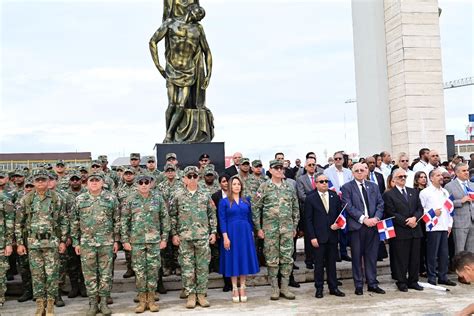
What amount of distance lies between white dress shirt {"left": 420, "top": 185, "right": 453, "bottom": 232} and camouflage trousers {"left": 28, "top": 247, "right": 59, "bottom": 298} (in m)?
4.99

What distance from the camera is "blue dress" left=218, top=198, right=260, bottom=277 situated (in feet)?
21.9

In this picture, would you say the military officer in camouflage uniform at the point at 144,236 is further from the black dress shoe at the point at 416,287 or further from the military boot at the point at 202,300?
the black dress shoe at the point at 416,287

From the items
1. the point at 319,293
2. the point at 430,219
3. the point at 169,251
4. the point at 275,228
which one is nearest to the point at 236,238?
the point at 275,228

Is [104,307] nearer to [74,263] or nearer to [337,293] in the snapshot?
[74,263]

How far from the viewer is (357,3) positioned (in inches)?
585

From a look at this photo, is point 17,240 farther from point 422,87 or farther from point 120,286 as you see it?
point 422,87

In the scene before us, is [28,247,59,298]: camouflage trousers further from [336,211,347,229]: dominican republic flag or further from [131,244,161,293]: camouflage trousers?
[336,211,347,229]: dominican republic flag

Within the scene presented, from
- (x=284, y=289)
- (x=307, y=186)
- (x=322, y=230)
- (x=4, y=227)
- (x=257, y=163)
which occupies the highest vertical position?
(x=257, y=163)

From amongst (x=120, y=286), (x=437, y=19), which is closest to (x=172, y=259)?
(x=120, y=286)

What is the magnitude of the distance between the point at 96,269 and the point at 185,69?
17.8ft

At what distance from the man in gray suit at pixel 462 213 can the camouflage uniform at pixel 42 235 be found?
5428 mm

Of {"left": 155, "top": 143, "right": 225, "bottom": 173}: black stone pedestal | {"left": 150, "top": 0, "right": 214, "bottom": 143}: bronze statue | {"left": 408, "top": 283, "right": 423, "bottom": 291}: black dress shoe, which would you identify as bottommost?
{"left": 408, "top": 283, "right": 423, "bottom": 291}: black dress shoe

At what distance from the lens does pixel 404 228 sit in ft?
23.4

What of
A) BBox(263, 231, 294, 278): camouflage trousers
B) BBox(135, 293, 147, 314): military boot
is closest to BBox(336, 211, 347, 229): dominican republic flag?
BBox(263, 231, 294, 278): camouflage trousers
